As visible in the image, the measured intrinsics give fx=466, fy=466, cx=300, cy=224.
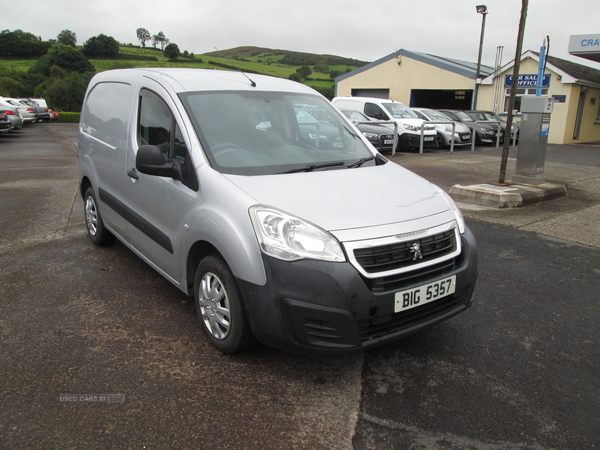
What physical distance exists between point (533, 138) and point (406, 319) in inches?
284

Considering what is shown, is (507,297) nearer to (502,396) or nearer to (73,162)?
(502,396)

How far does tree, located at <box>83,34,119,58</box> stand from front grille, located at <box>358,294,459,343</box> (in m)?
91.9

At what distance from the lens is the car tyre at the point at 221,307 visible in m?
2.65

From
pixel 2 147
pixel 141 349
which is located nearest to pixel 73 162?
pixel 2 147

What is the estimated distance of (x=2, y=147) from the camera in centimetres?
1611

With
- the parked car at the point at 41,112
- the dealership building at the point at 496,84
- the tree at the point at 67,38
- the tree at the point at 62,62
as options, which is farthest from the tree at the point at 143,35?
the dealership building at the point at 496,84

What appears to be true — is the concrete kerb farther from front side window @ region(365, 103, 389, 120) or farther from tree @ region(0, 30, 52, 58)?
tree @ region(0, 30, 52, 58)

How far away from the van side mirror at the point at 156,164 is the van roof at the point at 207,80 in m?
0.58

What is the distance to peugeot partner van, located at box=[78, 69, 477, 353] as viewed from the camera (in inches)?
95.7

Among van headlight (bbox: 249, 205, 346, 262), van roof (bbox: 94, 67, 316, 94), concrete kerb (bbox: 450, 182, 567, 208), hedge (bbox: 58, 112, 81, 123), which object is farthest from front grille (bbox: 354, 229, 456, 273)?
hedge (bbox: 58, 112, 81, 123)

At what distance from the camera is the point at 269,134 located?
11.1 ft

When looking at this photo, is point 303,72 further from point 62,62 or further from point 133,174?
point 62,62

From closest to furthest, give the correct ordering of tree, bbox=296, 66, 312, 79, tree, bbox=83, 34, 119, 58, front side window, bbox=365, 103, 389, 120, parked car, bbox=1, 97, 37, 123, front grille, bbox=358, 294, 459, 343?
front grille, bbox=358, 294, 459, 343 < front side window, bbox=365, 103, 389, 120 < parked car, bbox=1, 97, 37, 123 < tree, bbox=296, 66, 312, 79 < tree, bbox=83, 34, 119, 58

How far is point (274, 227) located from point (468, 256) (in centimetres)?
126
